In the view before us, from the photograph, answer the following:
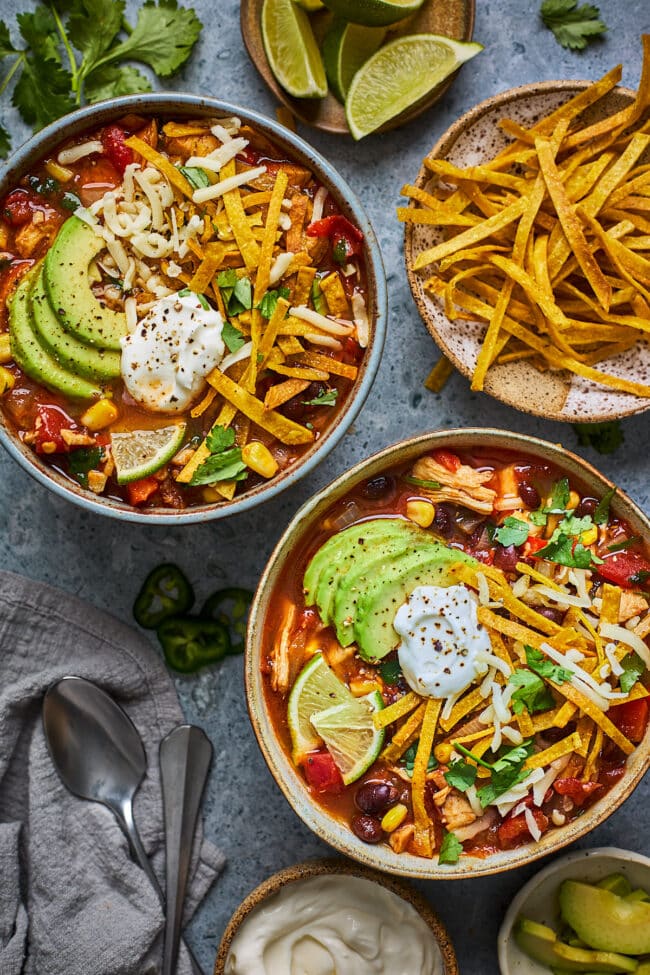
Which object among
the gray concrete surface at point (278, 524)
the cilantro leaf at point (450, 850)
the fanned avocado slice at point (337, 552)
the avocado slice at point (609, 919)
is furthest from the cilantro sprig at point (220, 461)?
the avocado slice at point (609, 919)

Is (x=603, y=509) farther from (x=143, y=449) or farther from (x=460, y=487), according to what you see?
(x=143, y=449)

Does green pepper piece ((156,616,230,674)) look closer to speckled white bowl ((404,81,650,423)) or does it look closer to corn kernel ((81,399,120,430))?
corn kernel ((81,399,120,430))

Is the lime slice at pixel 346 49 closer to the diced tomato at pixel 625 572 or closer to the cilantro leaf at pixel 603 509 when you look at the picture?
the cilantro leaf at pixel 603 509

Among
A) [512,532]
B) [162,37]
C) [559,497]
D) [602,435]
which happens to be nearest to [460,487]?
[512,532]

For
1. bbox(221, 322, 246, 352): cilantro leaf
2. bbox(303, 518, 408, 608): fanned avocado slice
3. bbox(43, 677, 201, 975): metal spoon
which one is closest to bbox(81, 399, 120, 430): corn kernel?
bbox(221, 322, 246, 352): cilantro leaf

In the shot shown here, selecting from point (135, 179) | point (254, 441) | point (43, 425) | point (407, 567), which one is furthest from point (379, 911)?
point (135, 179)

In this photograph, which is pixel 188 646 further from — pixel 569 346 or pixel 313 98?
pixel 313 98
